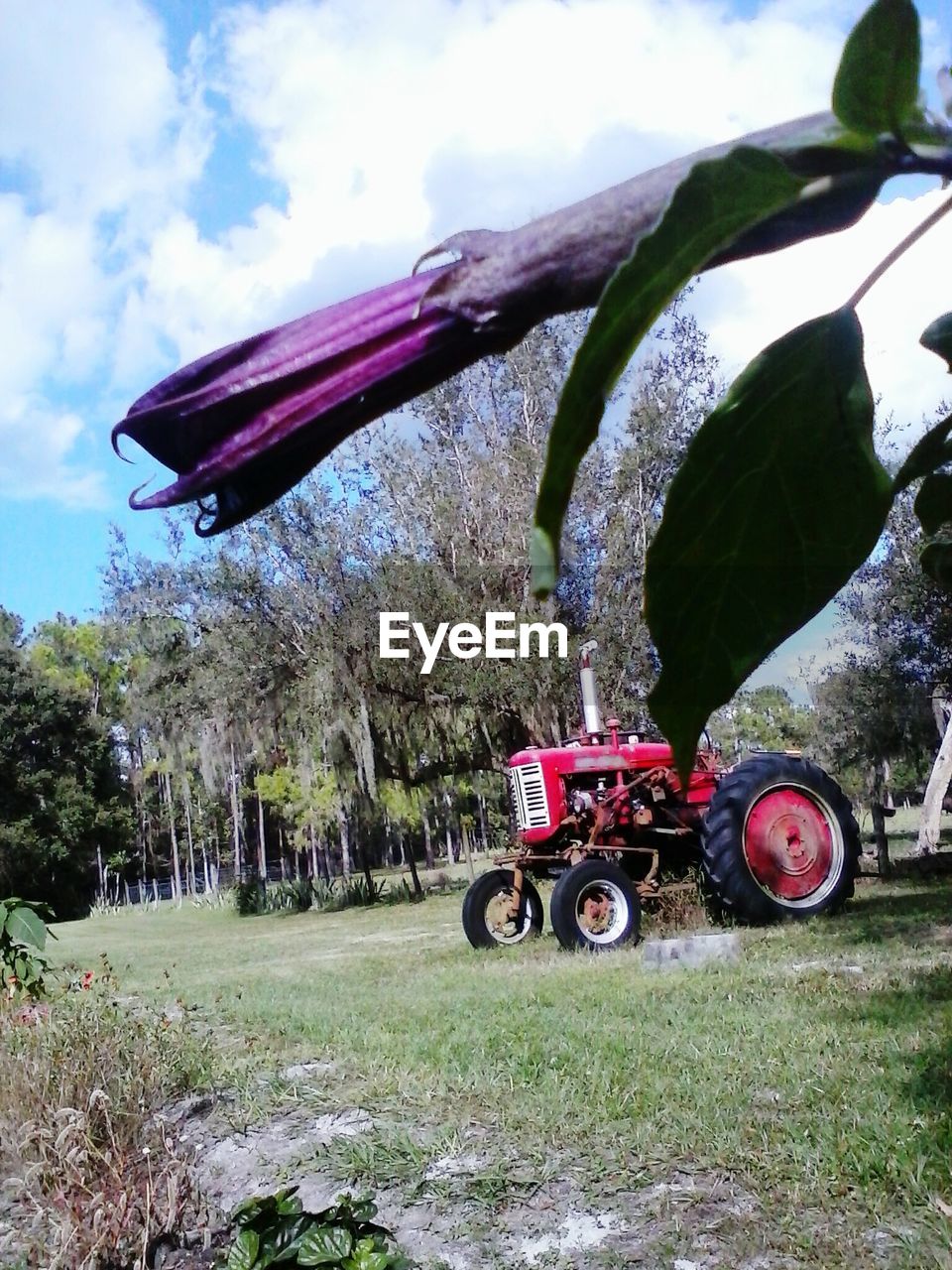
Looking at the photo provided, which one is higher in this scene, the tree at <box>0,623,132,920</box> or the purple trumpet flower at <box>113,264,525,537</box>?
the tree at <box>0,623,132,920</box>

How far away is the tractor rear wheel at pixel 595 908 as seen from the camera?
4.93 m

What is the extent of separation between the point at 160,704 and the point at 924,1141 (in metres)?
10.9

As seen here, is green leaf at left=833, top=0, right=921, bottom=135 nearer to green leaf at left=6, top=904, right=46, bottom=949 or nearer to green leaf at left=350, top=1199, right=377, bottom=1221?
green leaf at left=350, top=1199, right=377, bottom=1221

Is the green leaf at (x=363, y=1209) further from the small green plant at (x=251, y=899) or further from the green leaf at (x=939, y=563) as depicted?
the small green plant at (x=251, y=899)

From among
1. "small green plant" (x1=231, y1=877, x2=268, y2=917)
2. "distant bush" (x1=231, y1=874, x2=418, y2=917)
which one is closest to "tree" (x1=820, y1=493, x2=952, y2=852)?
"distant bush" (x1=231, y1=874, x2=418, y2=917)

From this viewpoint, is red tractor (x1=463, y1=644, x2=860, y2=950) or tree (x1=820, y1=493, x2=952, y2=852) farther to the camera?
tree (x1=820, y1=493, x2=952, y2=852)

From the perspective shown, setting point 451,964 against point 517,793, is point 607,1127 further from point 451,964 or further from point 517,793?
point 517,793

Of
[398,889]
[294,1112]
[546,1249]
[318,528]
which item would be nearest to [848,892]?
[294,1112]

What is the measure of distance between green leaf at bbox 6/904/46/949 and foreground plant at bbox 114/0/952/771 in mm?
3716

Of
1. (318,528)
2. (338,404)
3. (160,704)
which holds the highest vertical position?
(318,528)

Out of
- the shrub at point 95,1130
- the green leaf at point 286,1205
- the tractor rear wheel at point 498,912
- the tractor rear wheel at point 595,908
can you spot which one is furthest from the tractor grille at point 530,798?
the green leaf at point 286,1205

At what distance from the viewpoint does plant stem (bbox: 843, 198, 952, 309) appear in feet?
0.76

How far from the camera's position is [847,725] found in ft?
36.1

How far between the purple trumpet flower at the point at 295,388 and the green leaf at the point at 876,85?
0.08 m
